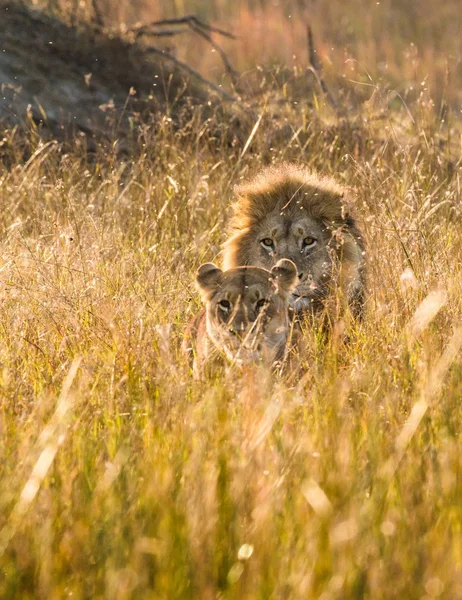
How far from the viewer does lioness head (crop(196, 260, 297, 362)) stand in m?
4.54

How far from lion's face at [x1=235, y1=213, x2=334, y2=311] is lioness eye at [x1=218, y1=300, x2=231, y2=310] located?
84cm

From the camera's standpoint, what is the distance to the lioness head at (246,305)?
4.54m

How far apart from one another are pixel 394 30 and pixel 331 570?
66.2 ft

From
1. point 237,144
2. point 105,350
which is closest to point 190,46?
point 237,144

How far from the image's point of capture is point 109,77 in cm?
1073

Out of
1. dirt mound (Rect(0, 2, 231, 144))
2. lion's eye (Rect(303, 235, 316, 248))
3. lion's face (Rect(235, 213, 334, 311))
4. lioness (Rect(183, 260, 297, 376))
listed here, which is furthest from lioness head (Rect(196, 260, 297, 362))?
dirt mound (Rect(0, 2, 231, 144))

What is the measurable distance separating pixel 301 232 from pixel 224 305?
125 centimetres

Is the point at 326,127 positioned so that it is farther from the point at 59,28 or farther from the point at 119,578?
the point at 119,578

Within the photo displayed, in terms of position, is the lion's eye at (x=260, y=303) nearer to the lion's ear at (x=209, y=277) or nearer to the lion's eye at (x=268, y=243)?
the lion's ear at (x=209, y=277)

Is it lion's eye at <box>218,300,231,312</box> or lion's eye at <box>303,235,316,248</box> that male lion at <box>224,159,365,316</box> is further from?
lion's eye at <box>218,300,231,312</box>

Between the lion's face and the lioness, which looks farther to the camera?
the lion's face

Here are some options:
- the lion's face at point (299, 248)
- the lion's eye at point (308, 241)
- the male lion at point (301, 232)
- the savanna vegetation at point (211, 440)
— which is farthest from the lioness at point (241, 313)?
the lion's eye at point (308, 241)

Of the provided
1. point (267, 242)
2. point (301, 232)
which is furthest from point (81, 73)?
point (301, 232)

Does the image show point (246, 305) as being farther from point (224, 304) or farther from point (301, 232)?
point (301, 232)
